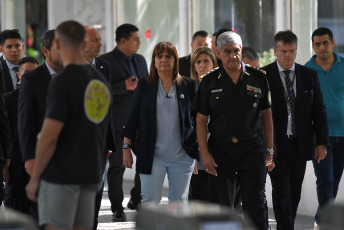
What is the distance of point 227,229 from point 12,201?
3031mm

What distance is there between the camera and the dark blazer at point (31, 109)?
517 cm

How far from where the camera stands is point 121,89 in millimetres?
8352

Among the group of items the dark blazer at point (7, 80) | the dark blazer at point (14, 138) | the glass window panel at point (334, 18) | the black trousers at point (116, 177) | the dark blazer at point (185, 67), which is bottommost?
the black trousers at point (116, 177)

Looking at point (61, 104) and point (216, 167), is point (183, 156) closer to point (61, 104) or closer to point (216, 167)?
point (216, 167)

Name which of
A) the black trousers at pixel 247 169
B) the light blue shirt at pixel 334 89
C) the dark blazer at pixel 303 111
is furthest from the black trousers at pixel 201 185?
the light blue shirt at pixel 334 89

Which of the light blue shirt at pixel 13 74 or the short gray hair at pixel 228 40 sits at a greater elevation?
the short gray hair at pixel 228 40

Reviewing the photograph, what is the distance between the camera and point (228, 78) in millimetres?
5938

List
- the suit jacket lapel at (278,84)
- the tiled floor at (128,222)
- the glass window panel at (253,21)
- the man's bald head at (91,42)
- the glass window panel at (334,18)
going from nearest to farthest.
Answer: the man's bald head at (91,42) → the suit jacket lapel at (278,84) → the tiled floor at (128,222) → the glass window panel at (334,18) → the glass window panel at (253,21)

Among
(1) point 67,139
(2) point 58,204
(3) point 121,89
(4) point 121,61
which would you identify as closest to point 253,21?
(4) point 121,61

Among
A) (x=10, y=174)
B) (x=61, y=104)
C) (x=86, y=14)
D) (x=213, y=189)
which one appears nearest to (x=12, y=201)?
(x=10, y=174)

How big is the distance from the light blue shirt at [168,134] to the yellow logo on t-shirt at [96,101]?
1.66 meters

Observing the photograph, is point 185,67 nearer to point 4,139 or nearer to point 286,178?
point 286,178

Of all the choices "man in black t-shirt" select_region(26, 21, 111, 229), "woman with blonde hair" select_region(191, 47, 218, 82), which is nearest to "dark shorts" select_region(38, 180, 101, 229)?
"man in black t-shirt" select_region(26, 21, 111, 229)

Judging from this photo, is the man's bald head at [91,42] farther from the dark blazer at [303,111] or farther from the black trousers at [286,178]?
the black trousers at [286,178]
